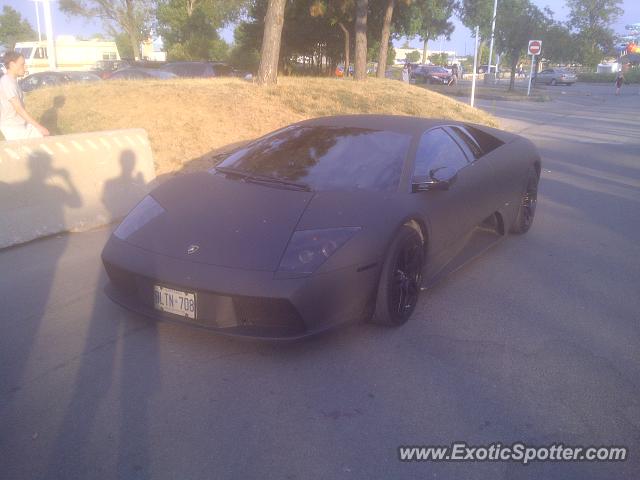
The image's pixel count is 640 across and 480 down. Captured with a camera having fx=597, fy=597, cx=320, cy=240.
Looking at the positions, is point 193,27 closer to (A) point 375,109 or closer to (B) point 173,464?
(A) point 375,109

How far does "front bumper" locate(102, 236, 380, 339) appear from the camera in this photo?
10.9ft

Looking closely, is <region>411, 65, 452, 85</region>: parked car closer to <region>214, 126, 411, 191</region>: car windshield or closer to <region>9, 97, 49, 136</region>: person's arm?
<region>9, 97, 49, 136</region>: person's arm

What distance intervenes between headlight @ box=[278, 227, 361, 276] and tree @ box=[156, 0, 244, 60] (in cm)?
3228

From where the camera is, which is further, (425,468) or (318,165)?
(318,165)

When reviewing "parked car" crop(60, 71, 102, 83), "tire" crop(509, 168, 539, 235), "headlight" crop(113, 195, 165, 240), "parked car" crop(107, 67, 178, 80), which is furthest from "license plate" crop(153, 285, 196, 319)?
"parked car" crop(60, 71, 102, 83)

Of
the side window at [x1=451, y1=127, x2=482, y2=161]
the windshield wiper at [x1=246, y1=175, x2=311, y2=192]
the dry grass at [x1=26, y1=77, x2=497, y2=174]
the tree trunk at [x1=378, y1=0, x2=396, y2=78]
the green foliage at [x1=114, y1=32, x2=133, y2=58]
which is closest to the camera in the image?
the windshield wiper at [x1=246, y1=175, x2=311, y2=192]

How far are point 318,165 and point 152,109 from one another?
25.7ft

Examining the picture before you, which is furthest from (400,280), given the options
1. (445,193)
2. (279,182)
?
(279,182)

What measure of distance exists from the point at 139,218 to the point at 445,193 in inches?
89.9

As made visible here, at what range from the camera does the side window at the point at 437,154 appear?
15.0ft

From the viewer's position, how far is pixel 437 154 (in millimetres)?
4855

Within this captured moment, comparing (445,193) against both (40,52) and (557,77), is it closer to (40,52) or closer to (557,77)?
(40,52)

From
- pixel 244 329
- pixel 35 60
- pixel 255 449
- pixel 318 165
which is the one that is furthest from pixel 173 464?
pixel 35 60

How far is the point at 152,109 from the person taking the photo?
11344mm
